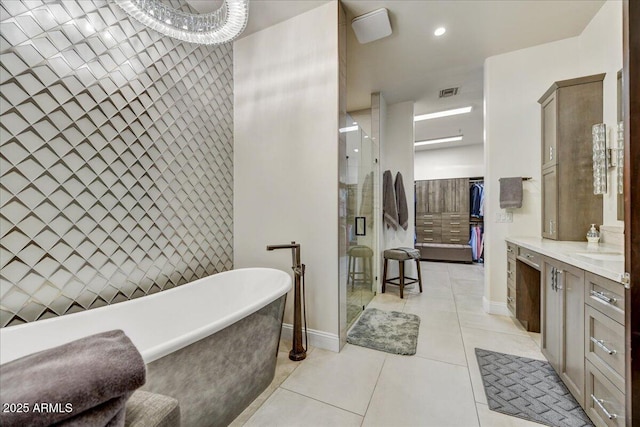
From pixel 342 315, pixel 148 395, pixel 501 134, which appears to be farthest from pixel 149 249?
pixel 501 134

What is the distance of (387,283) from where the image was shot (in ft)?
13.0

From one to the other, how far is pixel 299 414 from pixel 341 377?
17.4 inches

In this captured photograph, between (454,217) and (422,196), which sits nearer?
(454,217)

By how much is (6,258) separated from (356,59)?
3467 millimetres

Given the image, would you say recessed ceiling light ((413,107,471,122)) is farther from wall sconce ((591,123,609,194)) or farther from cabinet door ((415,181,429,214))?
wall sconce ((591,123,609,194))

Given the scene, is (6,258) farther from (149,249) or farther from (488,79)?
(488,79)

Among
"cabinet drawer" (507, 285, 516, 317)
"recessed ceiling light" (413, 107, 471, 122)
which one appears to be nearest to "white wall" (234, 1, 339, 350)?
"cabinet drawer" (507, 285, 516, 317)

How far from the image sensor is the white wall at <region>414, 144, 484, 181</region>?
6.38 metres

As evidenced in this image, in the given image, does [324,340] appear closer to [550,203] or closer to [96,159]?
[96,159]

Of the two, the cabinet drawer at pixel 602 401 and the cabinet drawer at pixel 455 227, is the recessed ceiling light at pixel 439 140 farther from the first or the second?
the cabinet drawer at pixel 602 401

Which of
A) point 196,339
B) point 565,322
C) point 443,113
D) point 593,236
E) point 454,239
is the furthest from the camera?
point 454,239

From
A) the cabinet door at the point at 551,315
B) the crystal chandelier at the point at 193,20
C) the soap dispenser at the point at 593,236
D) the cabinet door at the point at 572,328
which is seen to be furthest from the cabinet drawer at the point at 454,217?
the crystal chandelier at the point at 193,20

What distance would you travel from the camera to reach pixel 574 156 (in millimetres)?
2344

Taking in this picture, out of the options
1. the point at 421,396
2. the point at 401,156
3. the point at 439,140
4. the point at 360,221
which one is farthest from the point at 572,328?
the point at 439,140
